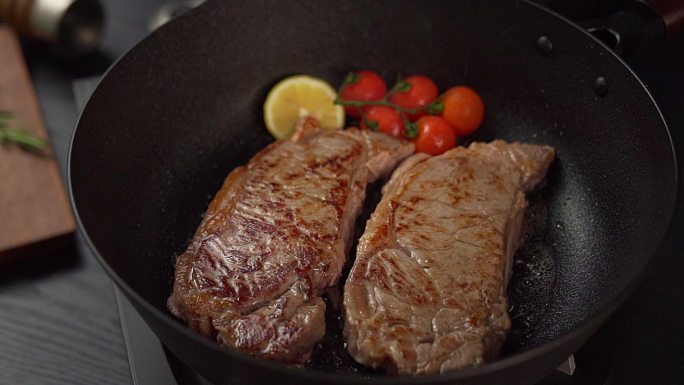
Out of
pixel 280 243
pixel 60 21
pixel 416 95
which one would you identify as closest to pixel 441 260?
pixel 280 243

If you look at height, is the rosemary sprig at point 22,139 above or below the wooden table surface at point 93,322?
above

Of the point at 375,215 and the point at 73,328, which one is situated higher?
the point at 375,215

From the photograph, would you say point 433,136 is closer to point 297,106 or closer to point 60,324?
point 297,106

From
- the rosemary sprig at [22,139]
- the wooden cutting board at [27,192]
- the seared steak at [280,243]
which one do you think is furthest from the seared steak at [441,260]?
the rosemary sprig at [22,139]

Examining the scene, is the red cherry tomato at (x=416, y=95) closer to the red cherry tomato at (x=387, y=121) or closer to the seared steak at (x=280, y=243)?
the red cherry tomato at (x=387, y=121)

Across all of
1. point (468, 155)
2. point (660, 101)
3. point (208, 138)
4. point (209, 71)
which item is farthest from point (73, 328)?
point (660, 101)

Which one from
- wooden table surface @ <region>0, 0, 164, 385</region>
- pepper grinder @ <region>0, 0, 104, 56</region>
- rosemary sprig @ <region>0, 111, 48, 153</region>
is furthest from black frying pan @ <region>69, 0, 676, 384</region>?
pepper grinder @ <region>0, 0, 104, 56</region>

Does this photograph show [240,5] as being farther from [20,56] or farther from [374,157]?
[20,56]
